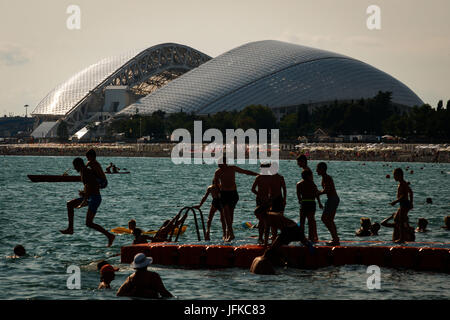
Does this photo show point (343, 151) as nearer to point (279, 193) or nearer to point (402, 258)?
point (402, 258)

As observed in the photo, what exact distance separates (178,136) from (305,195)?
157012 millimetres

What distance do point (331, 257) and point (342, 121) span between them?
13531cm

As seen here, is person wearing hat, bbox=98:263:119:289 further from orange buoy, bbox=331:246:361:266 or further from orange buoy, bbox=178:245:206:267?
orange buoy, bbox=331:246:361:266

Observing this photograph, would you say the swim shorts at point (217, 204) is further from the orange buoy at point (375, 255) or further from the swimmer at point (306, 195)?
the orange buoy at point (375, 255)

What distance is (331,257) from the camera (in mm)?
21609

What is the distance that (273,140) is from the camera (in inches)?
6516

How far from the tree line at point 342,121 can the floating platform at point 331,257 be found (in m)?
119

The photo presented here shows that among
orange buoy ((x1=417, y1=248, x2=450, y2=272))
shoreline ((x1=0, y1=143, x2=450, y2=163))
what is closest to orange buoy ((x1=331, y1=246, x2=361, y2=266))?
orange buoy ((x1=417, y1=248, x2=450, y2=272))

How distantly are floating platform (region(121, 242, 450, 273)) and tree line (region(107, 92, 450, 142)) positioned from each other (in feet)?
390

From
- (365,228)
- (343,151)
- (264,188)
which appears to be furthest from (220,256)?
(343,151)

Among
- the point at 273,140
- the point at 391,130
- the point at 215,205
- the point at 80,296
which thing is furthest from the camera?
the point at 273,140

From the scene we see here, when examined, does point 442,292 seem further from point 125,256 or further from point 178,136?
point 178,136
